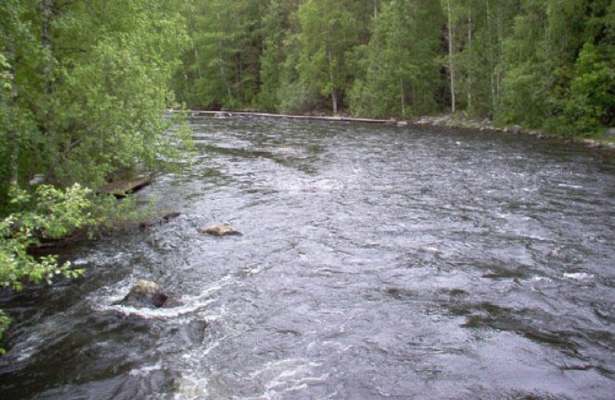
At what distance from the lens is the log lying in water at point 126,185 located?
61.6 ft

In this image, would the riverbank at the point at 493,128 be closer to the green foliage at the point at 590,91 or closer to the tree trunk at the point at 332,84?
the green foliage at the point at 590,91

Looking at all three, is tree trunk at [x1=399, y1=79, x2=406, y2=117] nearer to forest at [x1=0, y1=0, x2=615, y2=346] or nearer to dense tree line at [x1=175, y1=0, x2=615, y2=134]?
dense tree line at [x1=175, y1=0, x2=615, y2=134]

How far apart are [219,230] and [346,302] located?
5.90 metres

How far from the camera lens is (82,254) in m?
13.7

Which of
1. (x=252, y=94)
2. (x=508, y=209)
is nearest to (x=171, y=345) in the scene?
(x=508, y=209)

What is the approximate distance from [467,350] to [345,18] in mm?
48088

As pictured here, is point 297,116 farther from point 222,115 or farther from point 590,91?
point 590,91

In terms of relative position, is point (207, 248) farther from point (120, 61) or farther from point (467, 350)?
point (467, 350)

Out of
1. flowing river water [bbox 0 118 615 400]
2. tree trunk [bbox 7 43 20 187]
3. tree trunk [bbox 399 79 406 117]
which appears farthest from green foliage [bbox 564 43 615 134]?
tree trunk [bbox 7 43 20 187]

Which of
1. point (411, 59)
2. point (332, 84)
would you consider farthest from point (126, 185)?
point (332, 84)

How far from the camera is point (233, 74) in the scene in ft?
232

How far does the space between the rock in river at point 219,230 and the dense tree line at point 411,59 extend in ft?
27.8

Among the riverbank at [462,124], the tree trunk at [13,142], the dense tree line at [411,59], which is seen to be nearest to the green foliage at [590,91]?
the dense tree line at [411,59]

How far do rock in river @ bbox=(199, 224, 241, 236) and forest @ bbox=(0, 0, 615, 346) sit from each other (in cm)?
266
